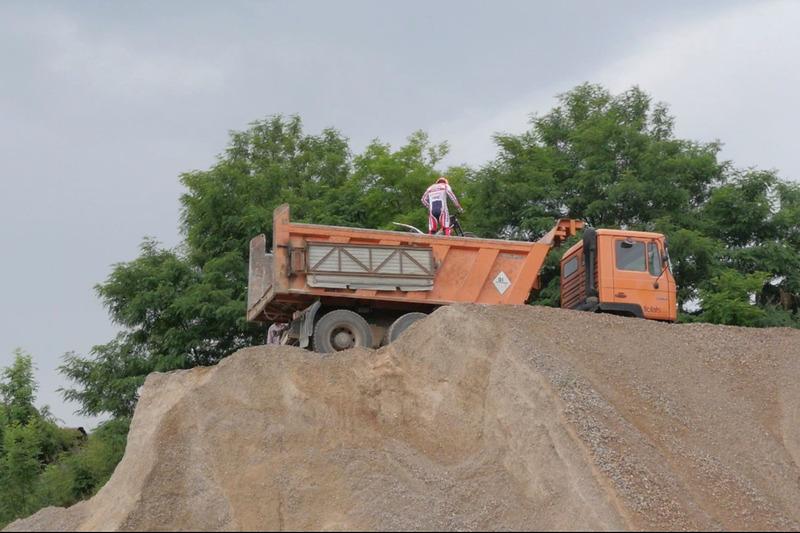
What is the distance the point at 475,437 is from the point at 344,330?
493cm

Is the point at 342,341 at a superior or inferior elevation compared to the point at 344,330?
inferior

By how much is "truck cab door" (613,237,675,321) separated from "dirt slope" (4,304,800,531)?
200 cm

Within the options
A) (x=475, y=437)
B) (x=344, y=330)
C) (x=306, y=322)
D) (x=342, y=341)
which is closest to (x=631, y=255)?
(x=344, y=330)

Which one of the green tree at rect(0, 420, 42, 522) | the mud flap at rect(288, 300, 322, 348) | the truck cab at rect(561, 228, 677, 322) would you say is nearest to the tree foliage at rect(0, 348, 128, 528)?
the green tree at rect(0, 420, 42, 522)

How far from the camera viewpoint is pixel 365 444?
53.2ft

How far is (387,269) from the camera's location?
20.5 m

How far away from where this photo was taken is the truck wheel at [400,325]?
20.3 metres

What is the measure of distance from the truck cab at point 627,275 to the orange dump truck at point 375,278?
0.07 m

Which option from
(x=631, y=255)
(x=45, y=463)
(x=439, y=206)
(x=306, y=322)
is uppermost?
(x=439, y=206)

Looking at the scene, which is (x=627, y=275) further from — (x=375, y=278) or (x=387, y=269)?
(x=375, y=278)

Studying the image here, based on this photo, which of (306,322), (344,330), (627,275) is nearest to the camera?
(306,322)

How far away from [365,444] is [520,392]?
2604 mm

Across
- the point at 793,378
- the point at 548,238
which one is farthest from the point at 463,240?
the point at 793,378

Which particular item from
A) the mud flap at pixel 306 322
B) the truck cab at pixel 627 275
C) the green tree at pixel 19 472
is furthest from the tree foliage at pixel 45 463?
the truck cab at pixel 627 275
